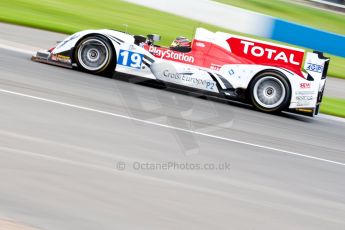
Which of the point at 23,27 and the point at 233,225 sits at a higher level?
the point at 23,27

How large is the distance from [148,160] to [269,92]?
4.63 meters

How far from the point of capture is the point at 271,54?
11.1m

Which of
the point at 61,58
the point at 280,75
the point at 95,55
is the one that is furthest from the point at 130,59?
the point at 280,75

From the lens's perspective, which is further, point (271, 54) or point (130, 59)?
point (271, 54)

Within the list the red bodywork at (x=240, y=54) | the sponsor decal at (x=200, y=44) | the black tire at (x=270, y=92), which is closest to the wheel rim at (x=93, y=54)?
the red bodywork at (x=240, y=54)

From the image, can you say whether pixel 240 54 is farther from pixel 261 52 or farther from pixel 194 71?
pixel 194 71

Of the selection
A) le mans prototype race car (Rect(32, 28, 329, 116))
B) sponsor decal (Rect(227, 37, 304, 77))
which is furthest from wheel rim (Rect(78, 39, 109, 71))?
sponsor decal (Rect(227, 37, 304, 77))

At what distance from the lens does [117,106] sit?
905 centimetres

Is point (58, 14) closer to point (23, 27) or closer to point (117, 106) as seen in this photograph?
point (23, 27)

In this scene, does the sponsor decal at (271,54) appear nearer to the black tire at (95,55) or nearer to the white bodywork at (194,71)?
the white bodywork at (194,71)

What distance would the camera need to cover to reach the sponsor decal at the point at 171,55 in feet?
35.6

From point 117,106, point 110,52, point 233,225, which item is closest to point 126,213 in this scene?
point 233,225

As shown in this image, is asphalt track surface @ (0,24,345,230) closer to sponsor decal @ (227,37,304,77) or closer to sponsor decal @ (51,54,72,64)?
sponsor decal @ (51,54,72,64)

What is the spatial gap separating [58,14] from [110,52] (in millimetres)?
A: 7134
